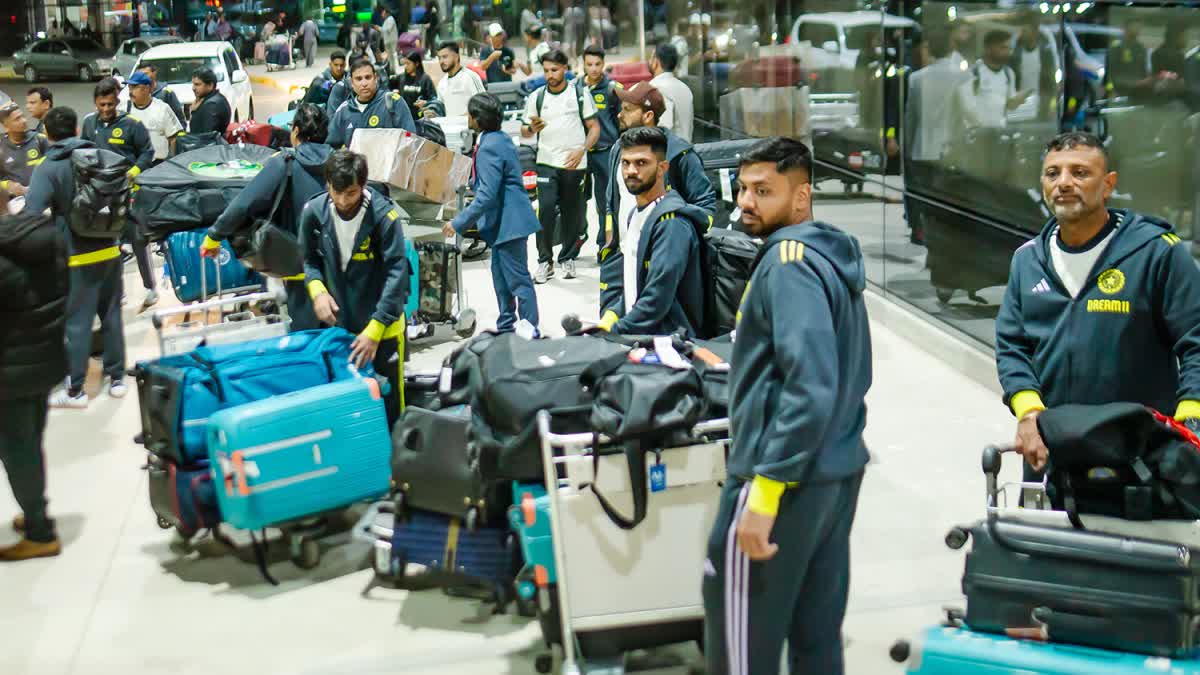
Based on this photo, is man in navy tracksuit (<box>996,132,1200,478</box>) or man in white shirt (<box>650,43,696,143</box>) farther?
man in white shirt (<box>650,43,696,143</box>)

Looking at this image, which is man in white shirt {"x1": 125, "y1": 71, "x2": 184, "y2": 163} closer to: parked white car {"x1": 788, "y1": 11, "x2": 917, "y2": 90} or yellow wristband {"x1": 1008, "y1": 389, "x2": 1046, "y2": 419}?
parked white car {"x1": 788, "y1": 11, "x2": 917, "y2": 90}

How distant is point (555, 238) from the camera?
1205 centimetres

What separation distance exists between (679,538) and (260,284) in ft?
17.8

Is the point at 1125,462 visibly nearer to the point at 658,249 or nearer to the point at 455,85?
the point at 658,249

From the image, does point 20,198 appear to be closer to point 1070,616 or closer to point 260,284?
point 260,284

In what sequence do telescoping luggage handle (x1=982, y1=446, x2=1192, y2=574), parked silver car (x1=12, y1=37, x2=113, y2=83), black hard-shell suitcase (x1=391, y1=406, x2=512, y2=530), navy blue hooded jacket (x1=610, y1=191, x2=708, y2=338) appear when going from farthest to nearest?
parked silver car (x1=12, y1=37, x2=113, y2=83) → navy blue hooded jacket (x1=610, y1=191, x2=708, y2=338) → black hard-shell suitcase (x1=391, y1=406, x2=512, y2=530) → telescoping luggage handle (x1=982, y1=446, x2=1192, y2=574)

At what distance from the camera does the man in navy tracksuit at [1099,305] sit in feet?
13.5

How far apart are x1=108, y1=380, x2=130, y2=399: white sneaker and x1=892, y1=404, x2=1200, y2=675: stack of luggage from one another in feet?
21.1

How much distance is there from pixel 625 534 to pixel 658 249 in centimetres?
152

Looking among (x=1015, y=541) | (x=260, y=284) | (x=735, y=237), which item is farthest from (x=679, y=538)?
(x=260, y=284)

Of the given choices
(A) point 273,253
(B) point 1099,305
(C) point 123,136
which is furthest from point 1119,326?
(C) point 123,136

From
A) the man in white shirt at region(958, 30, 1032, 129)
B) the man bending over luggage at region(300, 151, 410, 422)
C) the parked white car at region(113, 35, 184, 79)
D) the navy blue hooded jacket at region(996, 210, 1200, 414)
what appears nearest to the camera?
the navy blue hooded jacket at region(996, 210, 1200, 414)

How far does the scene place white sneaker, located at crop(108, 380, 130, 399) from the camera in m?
8.72

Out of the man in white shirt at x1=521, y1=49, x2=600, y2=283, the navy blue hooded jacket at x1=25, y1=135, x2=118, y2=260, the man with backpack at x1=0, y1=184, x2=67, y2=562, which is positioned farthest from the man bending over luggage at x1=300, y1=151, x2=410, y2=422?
the man in white shirt at x1=521, y1=49, x2=600, y2=283
